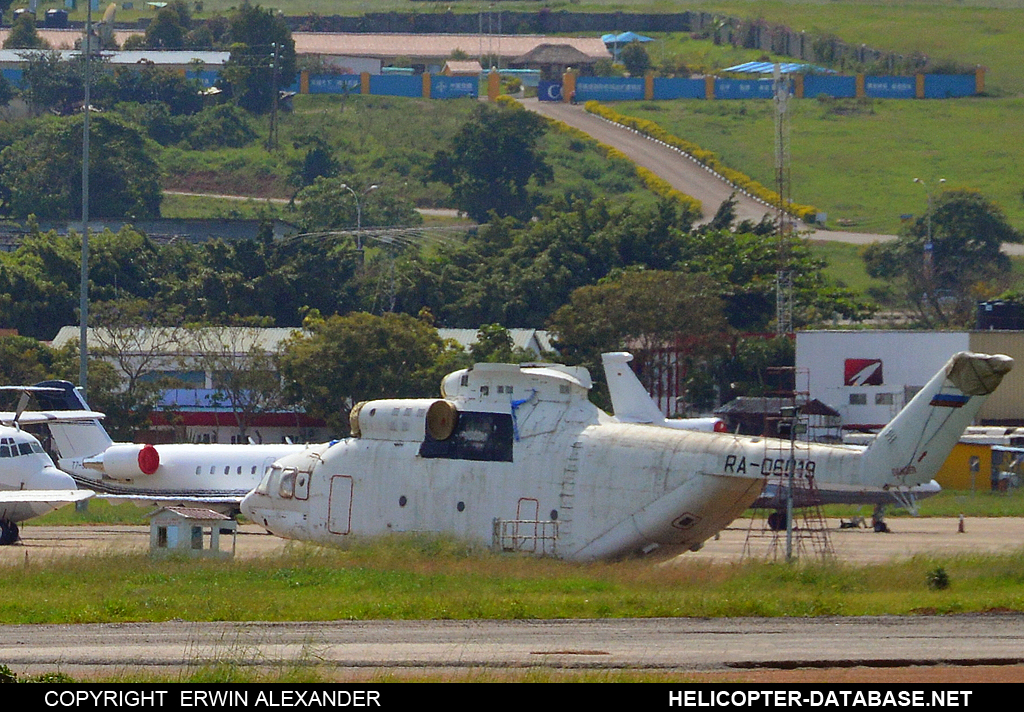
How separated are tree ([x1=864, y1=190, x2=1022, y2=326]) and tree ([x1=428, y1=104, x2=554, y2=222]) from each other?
3470cm

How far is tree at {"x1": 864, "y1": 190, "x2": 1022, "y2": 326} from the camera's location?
10819 centimetres

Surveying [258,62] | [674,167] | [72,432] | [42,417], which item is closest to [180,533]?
[42,417]

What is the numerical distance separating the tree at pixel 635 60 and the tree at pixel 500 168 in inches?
1914

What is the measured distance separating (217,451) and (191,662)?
29284 mm

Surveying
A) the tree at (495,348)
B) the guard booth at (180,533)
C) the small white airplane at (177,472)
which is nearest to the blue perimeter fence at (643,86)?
the tree at (495,348)

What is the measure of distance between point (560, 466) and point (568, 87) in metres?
154

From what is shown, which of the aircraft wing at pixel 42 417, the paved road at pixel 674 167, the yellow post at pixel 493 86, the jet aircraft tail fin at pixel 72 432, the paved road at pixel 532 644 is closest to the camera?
the paved road at pixel 532 644

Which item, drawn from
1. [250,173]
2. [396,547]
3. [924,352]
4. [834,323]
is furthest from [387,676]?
[250,173]

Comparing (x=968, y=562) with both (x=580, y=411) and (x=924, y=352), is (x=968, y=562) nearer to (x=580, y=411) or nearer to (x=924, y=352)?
(x=580, y=411)

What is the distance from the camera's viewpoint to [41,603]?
23.5 m

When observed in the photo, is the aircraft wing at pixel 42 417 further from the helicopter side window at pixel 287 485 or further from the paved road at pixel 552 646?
the paved road at pixel 552 646

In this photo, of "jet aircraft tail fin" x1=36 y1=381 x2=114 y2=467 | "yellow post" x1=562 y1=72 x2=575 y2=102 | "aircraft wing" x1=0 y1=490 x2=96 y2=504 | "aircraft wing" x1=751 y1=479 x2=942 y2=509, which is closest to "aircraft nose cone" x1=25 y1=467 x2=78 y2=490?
"aircraft wing" x1=0 y1=490 x2=96 y2=504

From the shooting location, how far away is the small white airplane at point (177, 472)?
4466 cm

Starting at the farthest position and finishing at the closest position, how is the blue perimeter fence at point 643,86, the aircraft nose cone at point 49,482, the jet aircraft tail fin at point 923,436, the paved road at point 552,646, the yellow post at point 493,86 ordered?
the yellow post at point 493,86 → the blue perimeter fence at point 643,86 → the aircraft nose cone at point 49,482 → the jet aircraft tail fin at point 923,436 → the paved road at point 552,646
